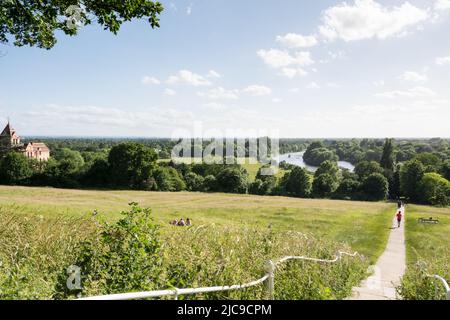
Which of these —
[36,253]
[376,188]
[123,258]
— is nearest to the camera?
[123,258]

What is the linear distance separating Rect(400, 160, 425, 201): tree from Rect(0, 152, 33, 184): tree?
8103 centimetres

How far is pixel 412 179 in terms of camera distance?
86.2 m

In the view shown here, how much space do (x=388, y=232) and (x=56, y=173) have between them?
194 feet

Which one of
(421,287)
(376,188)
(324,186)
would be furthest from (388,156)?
(421,287)

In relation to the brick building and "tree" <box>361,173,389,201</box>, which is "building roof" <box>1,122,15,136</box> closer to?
the brick building

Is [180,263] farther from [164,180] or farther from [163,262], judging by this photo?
[164,180]

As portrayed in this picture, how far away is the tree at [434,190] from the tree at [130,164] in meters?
57.9

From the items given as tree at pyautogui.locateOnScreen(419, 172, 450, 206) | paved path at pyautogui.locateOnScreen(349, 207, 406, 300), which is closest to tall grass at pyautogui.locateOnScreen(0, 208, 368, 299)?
paved path at pyautogui.locateOnScreen(349, 207, 406, 300)

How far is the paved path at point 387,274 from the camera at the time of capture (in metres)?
9.22

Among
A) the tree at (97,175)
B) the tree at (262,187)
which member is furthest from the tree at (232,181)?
the tree at (97,175)

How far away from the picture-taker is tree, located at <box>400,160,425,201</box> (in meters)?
85.3

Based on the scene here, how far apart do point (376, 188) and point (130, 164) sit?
187ft

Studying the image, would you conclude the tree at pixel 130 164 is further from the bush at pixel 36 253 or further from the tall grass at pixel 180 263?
the tall grass at pixel 180 263
